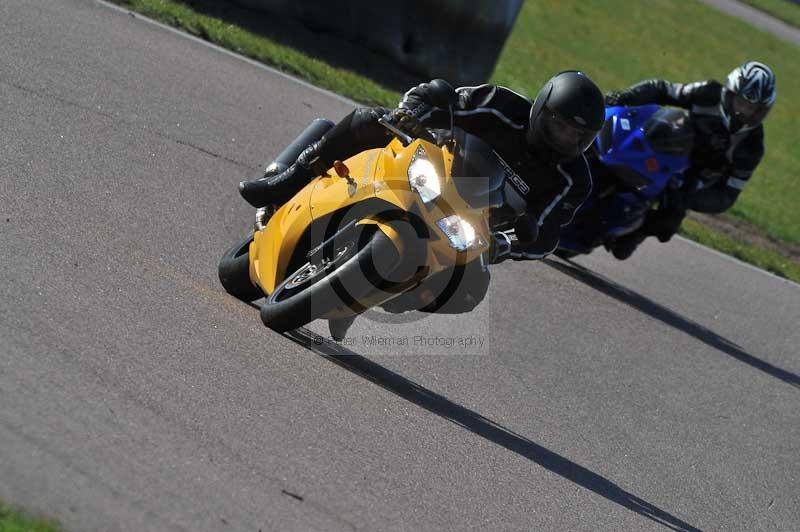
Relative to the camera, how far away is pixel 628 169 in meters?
9.80

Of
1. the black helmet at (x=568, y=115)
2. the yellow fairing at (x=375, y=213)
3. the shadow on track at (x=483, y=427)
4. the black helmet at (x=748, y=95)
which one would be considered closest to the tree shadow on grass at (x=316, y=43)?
the black helmet at (x=748, y=95)

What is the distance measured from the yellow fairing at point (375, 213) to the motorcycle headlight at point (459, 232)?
0.08 ft

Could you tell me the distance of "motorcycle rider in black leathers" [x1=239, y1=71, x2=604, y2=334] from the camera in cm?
603

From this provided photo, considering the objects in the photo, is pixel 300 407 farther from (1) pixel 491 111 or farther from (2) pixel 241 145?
(2) pixel 241 145

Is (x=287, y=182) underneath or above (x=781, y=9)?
above

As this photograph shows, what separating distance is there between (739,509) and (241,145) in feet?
14.9

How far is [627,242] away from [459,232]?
479 cm

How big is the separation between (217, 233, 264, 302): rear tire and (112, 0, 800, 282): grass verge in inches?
200

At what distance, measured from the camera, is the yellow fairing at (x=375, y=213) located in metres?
5.68

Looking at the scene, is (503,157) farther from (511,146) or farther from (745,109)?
(745,109)

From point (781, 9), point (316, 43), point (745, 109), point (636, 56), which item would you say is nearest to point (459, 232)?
point (745, 109)

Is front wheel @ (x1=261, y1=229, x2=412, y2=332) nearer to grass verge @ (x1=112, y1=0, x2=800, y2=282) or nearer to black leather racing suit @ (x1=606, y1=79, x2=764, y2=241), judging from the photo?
black leather racing suit @ (x1=606, y1=79, x2=764, y2=241)

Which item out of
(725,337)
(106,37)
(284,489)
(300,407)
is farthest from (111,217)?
(725,337)

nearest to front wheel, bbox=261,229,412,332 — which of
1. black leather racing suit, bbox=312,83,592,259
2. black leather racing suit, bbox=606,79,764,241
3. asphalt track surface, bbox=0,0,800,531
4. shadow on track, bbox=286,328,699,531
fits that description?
asphalt track surface, bbox=0,0,800,531
